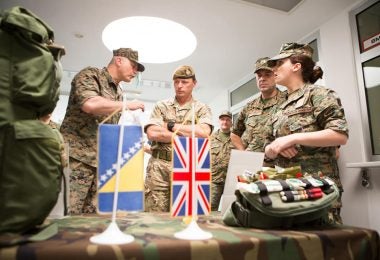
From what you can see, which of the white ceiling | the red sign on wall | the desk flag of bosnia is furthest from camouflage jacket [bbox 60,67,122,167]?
the red sign on wall

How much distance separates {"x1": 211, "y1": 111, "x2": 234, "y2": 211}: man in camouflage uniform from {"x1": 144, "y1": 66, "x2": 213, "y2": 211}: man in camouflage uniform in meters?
0.83

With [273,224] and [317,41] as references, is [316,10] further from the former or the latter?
[273,224]

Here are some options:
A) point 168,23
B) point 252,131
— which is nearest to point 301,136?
point 252,131

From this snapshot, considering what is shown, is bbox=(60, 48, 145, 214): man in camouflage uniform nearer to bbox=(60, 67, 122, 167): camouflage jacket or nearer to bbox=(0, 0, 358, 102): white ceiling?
bbox=(60, 67, 122, 167): camouflage jacket

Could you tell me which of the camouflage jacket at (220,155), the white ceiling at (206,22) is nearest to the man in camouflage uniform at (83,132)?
the white ceiling at (206,22)

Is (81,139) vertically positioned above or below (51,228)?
above

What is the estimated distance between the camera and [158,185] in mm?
1743

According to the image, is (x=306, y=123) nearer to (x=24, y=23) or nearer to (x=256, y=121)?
(x=256, y=121)

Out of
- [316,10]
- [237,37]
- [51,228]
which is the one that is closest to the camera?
[51,228]

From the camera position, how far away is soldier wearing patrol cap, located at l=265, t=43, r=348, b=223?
1112mm

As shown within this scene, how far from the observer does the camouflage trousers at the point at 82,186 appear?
1.50 metres

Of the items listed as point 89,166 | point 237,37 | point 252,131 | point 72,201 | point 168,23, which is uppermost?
point 237,37

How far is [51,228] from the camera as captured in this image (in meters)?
0.69

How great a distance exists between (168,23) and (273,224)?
191cm
